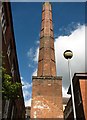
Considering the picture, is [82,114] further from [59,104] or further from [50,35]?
[50,35]

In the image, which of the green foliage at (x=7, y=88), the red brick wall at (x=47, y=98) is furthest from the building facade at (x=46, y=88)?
the green foliage at (x=7, y=88)

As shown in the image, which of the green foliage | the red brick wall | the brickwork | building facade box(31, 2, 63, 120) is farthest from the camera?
the brickwork

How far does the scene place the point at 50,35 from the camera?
30.1 meters

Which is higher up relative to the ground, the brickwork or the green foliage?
the brickwork

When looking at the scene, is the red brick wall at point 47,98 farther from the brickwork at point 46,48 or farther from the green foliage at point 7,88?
the green foliage at point 7,88

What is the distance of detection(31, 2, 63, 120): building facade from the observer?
22698 millimetres

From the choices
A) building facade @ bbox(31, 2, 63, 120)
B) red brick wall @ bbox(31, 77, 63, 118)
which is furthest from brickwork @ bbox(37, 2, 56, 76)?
red brick wall @ bbox(31, 77, 63, 118)

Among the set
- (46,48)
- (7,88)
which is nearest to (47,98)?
(46,48)

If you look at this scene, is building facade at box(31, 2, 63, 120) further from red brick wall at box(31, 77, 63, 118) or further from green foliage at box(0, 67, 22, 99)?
green foliage at box(0, 67, 22, 99)

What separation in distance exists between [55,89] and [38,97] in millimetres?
2179

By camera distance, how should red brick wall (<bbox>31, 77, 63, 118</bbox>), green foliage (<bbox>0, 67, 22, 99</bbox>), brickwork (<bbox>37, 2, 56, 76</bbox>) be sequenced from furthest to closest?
brickwork (<bbox>37, 2, 56, 76</bbox>)
red brick wall (<bbox>31, 77, 63, 118</bbox>)
green foliage (<bbox>0, 67, 22, 99</bbox>)

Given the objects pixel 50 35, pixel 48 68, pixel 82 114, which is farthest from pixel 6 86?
pixel 50 35

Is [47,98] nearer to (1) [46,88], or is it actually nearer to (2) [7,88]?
(1) [46,88]

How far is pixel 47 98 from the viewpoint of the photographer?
2350 cm
